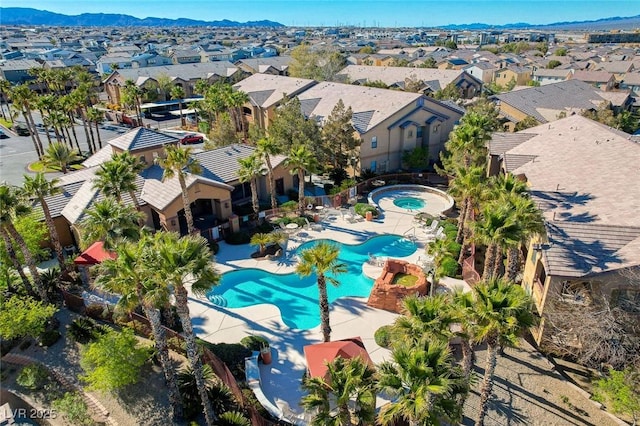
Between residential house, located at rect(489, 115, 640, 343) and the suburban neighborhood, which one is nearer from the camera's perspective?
the suburban neighborhood

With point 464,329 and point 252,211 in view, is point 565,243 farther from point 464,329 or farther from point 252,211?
point 252,211

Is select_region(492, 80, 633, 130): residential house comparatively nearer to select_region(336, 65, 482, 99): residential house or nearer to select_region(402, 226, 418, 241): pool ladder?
select_region(336, 65, 482, 99): residential house

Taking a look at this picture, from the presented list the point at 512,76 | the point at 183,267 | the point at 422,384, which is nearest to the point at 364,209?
the point at 183,267

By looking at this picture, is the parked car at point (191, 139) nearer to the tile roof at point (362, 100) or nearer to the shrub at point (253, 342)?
the tile roof at point (362, 100)

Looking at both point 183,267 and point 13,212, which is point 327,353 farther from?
point 13,212

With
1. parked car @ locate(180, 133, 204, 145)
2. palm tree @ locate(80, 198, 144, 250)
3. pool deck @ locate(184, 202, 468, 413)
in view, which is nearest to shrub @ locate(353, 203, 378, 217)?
pool deck @ locate(184, 202, 468, 413)

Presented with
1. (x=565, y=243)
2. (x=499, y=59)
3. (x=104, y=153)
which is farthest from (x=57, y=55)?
(x=565, y=243)
